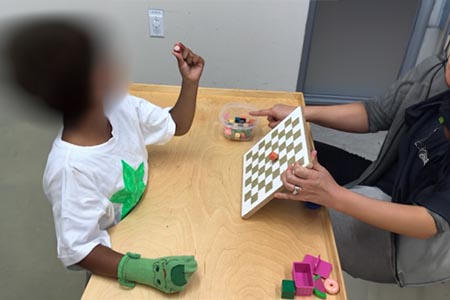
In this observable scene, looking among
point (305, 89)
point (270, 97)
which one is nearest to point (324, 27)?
point (305, 89)

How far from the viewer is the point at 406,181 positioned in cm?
84

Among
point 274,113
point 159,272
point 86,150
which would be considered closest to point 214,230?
point 159,272

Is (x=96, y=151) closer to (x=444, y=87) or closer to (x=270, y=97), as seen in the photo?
(x=270, y=97)

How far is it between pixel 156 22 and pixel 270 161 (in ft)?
3.45

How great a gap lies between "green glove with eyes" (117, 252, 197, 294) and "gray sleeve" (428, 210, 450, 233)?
403 mm

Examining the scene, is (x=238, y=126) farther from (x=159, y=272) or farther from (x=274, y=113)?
(x=159, y=272)

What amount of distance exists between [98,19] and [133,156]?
9.9 inches

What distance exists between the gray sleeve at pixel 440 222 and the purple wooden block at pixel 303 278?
0.74 feet

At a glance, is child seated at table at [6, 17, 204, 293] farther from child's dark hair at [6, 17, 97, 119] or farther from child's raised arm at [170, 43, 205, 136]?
child's raised arm at [170, 43, 205, 136]

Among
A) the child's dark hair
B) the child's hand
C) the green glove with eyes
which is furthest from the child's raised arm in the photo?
the green glove with eyes

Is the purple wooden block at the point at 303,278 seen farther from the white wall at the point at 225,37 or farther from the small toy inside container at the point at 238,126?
the white wall at the point at 225,37

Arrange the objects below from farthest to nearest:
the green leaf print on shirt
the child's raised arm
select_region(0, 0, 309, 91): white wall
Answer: select_region(0, 0, 309, 91): white wall → the child's raised arm → the green leaf print on shirt

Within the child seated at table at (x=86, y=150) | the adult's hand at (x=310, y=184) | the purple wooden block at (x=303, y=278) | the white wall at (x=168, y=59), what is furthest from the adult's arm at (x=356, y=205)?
the white wall at (x=168, y=59)

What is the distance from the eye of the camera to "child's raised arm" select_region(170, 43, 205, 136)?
90 centimetres
